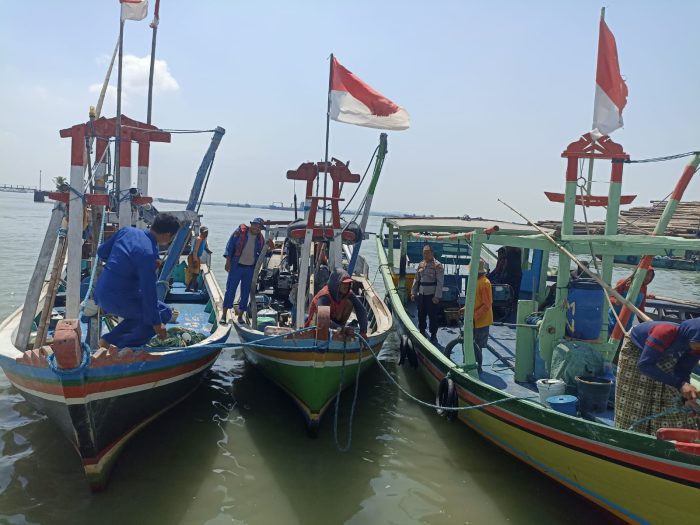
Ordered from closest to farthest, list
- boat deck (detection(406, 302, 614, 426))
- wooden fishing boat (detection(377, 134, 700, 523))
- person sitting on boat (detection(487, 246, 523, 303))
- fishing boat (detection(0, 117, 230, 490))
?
wooden fishing boat (detection(377, 134, 700, 523)) < fishing boat (detection(0, 117, 230, 490)) < boat deck (detection(406, 302, 614, 426)) < person sitting on boat (detection(487, 246, 523, 303))

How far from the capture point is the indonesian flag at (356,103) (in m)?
7.74

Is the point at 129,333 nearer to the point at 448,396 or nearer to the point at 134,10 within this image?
the point at 448,396

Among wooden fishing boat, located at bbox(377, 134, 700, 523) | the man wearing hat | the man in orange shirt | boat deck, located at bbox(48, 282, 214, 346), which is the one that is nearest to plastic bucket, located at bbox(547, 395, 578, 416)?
wooden fishing boat, located at bbox(377, 134, 700, 523)

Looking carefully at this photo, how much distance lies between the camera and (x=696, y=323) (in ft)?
13.8

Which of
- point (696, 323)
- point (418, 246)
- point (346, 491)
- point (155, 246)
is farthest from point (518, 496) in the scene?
point (418, 246)

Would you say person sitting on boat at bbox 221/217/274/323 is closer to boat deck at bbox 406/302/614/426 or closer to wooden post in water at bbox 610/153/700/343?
boat deck at bbox 406/302/614/426

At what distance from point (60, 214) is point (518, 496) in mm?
6142

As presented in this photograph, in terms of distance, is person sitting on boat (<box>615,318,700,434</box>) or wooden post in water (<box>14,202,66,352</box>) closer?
person sitting on boat (<box>615,318,700,434</box>)

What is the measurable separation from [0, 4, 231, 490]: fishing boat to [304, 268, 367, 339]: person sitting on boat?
1508 mm

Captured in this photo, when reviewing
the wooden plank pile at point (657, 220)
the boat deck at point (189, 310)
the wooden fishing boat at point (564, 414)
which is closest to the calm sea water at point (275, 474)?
the wooden fishing boat at point (564, 414)

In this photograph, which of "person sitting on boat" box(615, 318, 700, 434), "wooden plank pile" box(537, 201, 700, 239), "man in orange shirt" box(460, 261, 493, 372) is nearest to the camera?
"person sitting on boat" box(615, 318, 700, 434)

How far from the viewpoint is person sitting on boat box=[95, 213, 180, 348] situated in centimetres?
525

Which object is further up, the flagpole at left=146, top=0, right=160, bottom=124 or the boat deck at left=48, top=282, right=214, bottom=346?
the flagpole at left=146, top=0, right=160, bottom=124

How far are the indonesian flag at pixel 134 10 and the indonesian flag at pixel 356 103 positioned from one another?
2.58 metres
